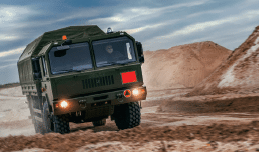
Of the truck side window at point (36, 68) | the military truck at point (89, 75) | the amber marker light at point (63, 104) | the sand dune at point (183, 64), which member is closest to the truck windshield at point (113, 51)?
the military truck at point (89, 75)

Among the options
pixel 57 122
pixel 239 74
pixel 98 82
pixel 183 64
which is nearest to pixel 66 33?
pixel 98 82

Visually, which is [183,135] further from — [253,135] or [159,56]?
[159,56]

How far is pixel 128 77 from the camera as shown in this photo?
844 cm

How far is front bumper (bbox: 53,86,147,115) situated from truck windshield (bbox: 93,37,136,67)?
845mm

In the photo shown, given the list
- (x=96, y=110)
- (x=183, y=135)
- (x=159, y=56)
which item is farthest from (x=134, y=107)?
(x=159, y=56)

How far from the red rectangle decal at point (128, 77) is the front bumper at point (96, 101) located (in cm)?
26

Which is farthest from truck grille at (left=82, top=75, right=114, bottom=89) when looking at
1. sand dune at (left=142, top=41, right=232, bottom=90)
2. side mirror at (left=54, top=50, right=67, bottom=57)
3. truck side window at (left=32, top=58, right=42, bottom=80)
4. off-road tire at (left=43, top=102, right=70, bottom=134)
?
sand dune at (left=142, top=41, right=232, bottom=90)

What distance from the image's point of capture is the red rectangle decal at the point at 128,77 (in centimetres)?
840

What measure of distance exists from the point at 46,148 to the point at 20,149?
0.61 meters

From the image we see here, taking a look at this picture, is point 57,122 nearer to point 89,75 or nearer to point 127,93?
point 89,75

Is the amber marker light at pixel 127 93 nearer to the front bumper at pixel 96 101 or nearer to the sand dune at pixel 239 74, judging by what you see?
the front bumper at pixel 96 101

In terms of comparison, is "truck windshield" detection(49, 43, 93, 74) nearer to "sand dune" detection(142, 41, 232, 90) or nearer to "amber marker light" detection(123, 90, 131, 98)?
"amber marker light" detection(123, 90, 131, 98)

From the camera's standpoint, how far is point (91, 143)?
22.9 ft

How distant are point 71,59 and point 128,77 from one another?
1.61 meters
